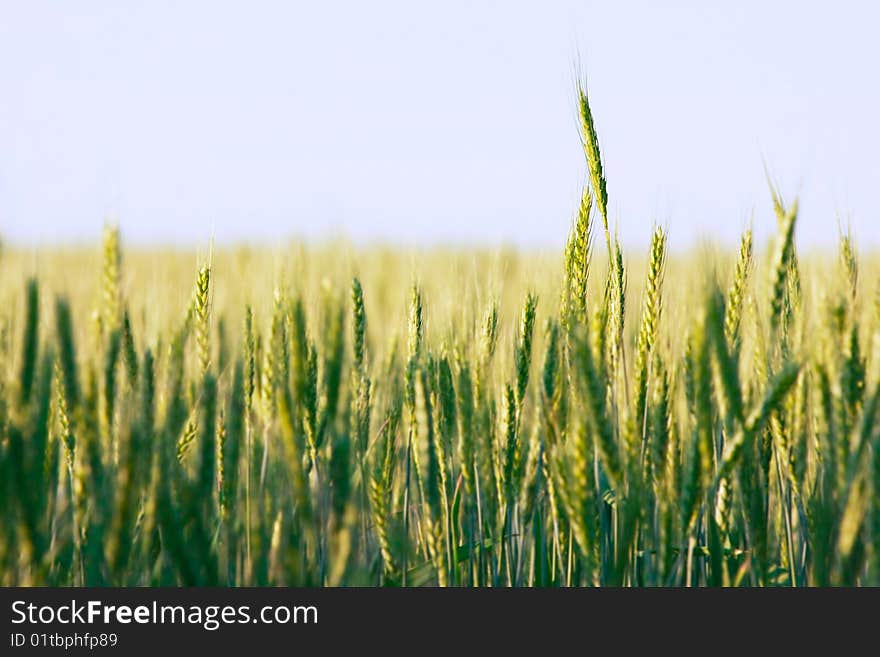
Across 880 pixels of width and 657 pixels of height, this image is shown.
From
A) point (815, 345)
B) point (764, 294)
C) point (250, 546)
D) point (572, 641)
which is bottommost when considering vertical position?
point (572, 641)

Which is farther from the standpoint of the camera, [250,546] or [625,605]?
[250,546]

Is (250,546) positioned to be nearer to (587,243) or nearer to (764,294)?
(587,243)

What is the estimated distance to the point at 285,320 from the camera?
5.88 ft

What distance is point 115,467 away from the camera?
1344mm

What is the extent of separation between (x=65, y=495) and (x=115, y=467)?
32.1 inches

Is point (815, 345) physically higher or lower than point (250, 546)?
higher

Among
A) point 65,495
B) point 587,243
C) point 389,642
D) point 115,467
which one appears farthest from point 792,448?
point 65,495

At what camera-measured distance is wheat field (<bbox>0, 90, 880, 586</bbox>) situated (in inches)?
48.9

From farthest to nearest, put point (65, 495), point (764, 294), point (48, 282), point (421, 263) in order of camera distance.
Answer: point (421, 263) → point (65, 495) → point (764, 294) → point (48, 282)

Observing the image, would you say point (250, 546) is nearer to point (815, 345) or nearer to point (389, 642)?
point (389, 642)

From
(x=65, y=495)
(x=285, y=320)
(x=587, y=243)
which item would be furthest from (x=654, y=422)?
(x=65, y=495)

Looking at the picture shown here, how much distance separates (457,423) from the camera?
170 cm

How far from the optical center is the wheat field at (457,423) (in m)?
1.24

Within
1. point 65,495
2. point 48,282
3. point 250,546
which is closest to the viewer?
point 48,282
